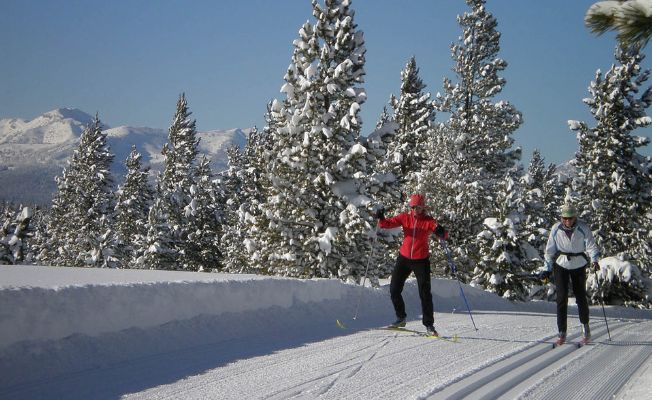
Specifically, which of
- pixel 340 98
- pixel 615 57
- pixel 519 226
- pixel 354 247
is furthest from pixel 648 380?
pixel 615 57

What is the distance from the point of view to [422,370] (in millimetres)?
5715

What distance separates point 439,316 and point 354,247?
301 inches

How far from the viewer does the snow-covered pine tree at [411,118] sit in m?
33.6

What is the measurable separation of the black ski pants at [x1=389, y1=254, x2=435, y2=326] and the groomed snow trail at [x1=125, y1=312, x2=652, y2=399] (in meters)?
0.44

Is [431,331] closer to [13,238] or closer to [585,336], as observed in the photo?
[585,336]

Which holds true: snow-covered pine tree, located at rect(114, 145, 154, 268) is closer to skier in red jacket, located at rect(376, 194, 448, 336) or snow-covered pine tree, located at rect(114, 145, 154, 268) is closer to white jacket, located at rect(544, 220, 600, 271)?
skier in red jacket, located at rect(376, 194, 448, 336)

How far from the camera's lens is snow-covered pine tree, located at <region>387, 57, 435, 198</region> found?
3362 cm

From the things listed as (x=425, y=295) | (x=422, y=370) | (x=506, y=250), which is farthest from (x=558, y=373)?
(x=506, y=250)

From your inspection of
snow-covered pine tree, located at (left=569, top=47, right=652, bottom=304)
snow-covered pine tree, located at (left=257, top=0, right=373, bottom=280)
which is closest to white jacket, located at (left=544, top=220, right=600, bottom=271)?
snow-covered pine tree, located at (left=257, top=0, right=373, bottom=280)

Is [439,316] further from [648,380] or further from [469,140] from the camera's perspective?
[469,140]

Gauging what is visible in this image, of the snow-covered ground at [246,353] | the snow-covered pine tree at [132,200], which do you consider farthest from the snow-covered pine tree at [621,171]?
the snow-covered pine tree at [132,200]

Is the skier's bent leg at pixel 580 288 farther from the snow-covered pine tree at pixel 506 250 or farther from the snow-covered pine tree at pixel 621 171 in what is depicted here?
the snow-covered pine tree at pixel 621 171

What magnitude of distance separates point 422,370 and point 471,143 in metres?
24.8

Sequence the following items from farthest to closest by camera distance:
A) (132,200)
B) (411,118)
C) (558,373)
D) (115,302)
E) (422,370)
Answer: (132,200), (411,118), (115,302), (558,373), (422,370)
